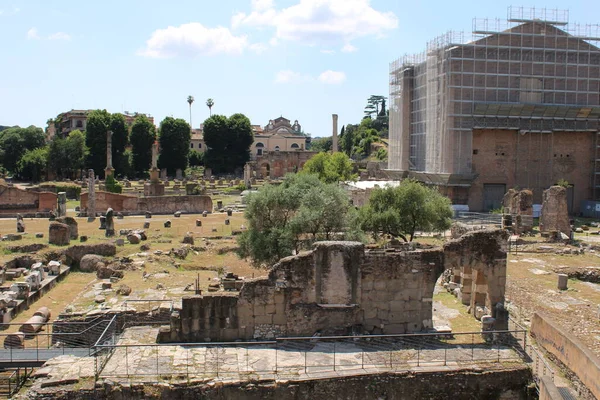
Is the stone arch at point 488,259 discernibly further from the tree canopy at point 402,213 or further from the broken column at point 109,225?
the broken column at point 109,225

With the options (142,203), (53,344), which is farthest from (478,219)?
(53,344)

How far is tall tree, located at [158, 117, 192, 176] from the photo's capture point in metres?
77.2

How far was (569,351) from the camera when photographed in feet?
42.3

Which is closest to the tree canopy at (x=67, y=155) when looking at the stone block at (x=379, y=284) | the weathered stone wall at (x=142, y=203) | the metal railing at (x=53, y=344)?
the weathered stone wall at (x=142, y=203)

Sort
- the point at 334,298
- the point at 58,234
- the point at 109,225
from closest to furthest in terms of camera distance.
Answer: the point at 334,298 < the point at 58,234 < the point at 109,225

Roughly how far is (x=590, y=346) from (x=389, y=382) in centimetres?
667

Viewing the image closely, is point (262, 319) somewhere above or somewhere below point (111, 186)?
below

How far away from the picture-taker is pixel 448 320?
16.1m

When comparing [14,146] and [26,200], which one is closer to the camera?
[26,200]

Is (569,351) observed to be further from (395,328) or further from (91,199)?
(91,199)

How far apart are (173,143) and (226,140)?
8.15 meters

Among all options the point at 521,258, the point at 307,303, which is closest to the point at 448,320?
the point at 307,303

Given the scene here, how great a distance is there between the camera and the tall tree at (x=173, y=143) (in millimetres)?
77250

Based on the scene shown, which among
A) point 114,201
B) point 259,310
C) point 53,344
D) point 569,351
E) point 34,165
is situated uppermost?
point 34,165
